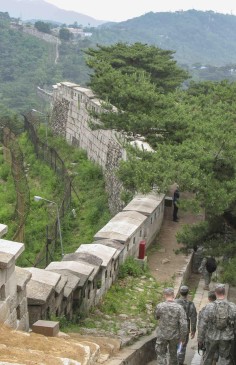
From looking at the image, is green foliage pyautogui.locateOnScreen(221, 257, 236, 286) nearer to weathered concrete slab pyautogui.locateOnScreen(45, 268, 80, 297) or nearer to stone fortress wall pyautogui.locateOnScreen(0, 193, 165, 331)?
stone fortress wall pyautogui.locateOnScreen(0, 193, 165, 331)

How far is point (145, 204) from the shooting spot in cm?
1530

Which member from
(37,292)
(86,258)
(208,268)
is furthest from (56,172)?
(37,292)

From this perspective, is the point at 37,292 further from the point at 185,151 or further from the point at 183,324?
the point at 185,151

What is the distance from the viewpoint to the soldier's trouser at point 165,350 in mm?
8305

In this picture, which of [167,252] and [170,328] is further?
[167,252]

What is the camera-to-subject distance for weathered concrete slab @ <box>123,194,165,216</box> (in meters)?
14.8

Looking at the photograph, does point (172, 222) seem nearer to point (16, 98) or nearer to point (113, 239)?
point (113, 239)

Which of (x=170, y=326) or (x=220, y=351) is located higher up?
(x=170, y=326)

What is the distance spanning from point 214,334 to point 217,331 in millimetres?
49

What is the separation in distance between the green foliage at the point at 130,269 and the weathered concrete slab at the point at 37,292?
3.81 metres

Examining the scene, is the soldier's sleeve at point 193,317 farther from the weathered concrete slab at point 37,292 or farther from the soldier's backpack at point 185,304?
the weathered concrete slab at point 37,292

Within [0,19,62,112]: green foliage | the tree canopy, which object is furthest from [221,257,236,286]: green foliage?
[0,19,62,112]: green foliage

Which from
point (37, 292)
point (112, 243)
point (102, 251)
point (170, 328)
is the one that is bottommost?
point (112, 243)

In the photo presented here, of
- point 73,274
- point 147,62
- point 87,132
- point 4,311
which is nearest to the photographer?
point 4,311
